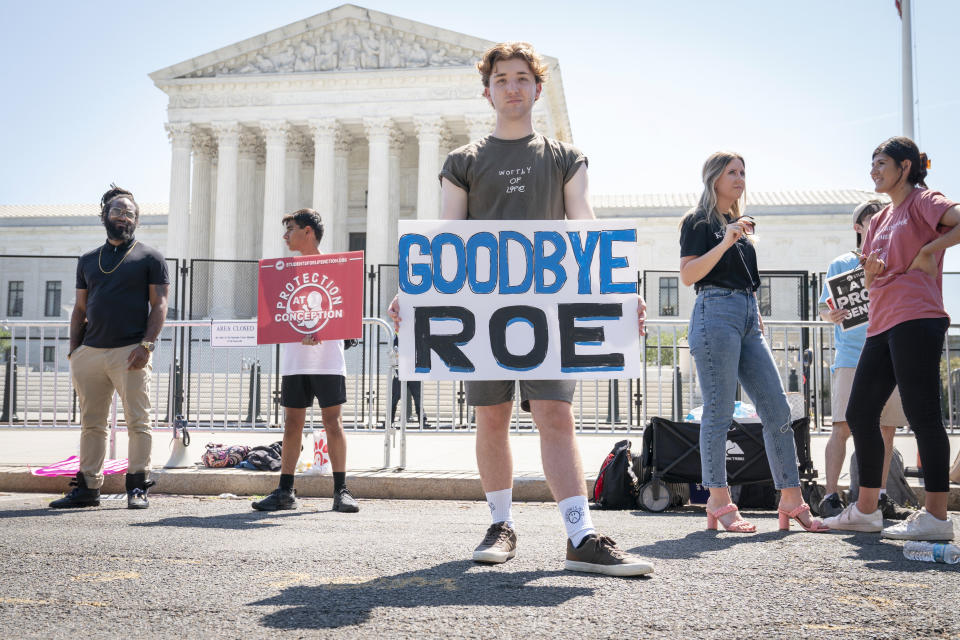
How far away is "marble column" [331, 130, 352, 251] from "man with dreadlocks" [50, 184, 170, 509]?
115 ft

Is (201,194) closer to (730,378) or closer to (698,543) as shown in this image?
(730,378)

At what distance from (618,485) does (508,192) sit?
2867 millimetres

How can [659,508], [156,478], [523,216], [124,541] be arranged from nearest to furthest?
[523,216]
[124,541]
[659,508]
[156,478]

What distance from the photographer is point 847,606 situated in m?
2.67

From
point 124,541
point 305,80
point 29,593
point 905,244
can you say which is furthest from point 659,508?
point 305,80

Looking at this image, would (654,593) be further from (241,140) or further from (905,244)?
(241,140)

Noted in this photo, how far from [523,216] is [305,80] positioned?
38897 mm

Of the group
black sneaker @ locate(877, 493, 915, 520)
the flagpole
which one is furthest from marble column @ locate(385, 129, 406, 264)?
black sneaker @ locate(877, 493, 915, 520)

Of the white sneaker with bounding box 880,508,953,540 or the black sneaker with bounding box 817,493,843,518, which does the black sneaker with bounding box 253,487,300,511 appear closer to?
the black sneaker with bounding box 817,493,843,518

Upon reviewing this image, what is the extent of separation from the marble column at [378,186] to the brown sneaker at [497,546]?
36056 mm

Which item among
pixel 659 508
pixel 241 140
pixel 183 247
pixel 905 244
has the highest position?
pixel 241 140

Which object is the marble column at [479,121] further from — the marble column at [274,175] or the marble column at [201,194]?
the marble column at [201,194]

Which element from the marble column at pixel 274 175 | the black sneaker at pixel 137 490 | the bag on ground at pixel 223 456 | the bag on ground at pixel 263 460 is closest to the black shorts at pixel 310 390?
the black sneaker at pixel 137 490

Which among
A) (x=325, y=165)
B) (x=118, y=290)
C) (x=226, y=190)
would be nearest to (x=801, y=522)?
(x=118, y=290)
